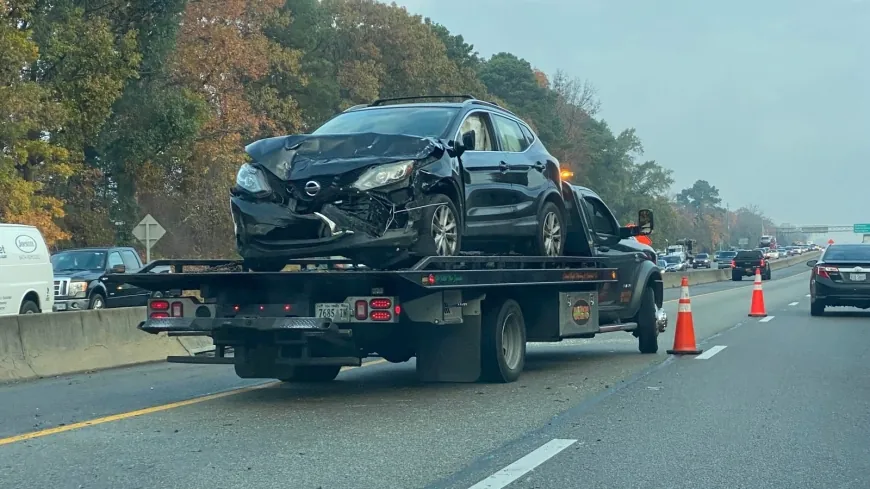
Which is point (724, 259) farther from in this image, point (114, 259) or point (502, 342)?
point (502, 342)

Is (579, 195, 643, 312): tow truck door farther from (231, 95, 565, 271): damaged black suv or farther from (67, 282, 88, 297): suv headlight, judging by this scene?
(67, 282, 88, 297): suv headlight

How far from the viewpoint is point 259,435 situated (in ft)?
27.6

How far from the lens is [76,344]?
1393cm

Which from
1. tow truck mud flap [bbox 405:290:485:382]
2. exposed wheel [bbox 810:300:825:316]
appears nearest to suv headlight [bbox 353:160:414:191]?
tow truck mud flap [bbox 405:290:485:382]

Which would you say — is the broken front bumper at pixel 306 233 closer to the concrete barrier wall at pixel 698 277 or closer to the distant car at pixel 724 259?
the concrete barrier wall at pixel 698 277

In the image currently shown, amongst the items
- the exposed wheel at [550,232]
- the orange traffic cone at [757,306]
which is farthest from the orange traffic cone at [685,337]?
the orange traffic cone at [757,306]

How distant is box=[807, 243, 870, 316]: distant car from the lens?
2411 centimetres

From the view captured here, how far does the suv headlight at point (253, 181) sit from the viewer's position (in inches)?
384

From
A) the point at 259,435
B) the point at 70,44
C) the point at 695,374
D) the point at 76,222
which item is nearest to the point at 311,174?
the point at 259,435

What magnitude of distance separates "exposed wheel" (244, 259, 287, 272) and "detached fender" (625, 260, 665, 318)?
18.7 ft

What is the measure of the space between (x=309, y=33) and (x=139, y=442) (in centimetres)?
5711

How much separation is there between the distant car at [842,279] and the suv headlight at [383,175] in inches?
673

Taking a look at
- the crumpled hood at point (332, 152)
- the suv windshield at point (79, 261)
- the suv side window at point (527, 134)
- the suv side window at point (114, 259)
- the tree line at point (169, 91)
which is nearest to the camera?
the crumpled hood at point (332, 152)

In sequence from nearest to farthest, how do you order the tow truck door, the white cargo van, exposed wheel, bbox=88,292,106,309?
1. the tow truck door
2. the white cargo van
3. exposed wheel, bbox=88,292,106,309
